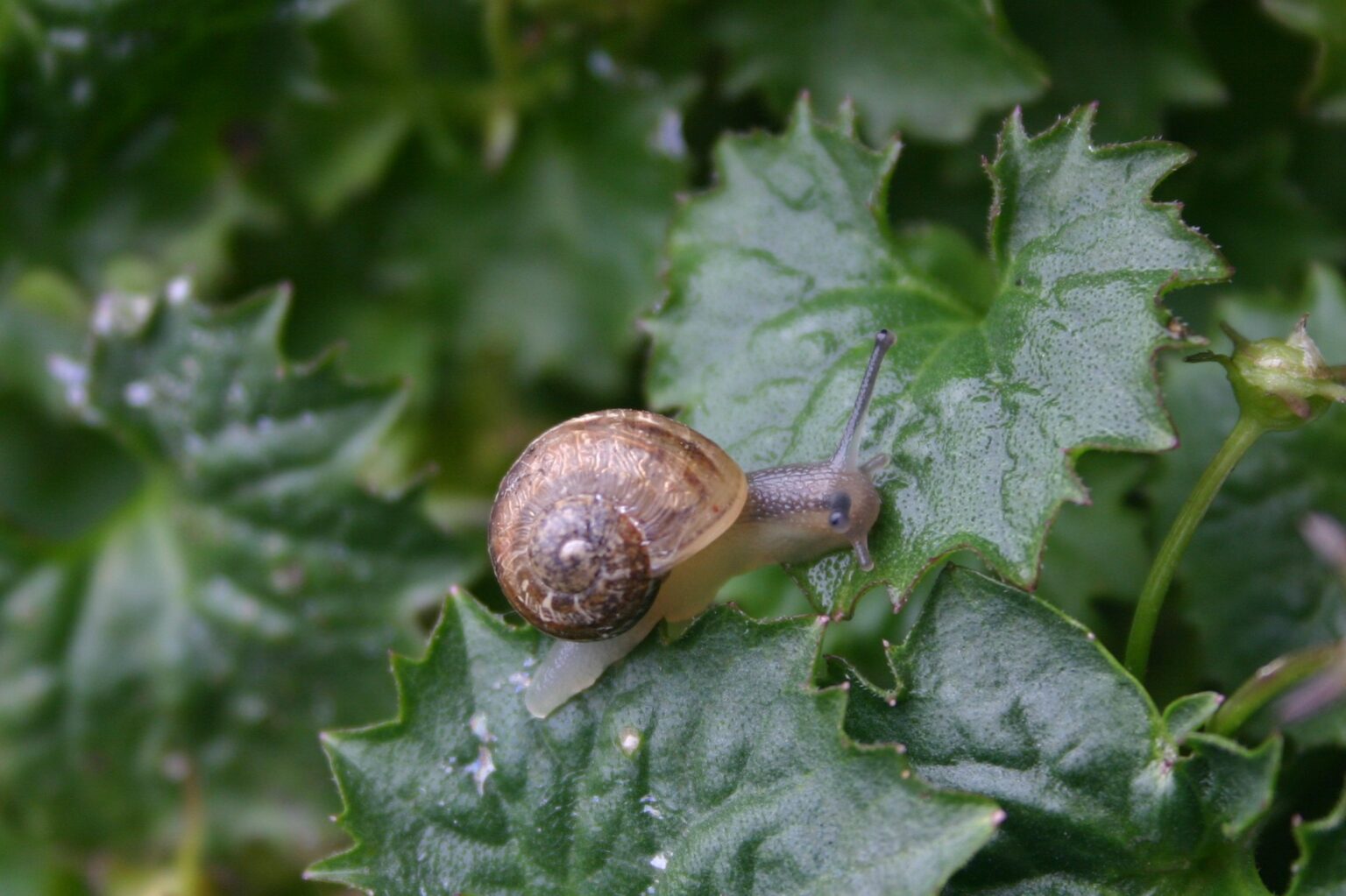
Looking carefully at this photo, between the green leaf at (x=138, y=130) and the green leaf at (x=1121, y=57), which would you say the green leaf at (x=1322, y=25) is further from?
the green leaf at (x=138, y=130)

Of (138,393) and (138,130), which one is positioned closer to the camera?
(138,393)

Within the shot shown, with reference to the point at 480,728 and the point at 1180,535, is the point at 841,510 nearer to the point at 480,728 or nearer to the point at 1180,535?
the point at 1180,535

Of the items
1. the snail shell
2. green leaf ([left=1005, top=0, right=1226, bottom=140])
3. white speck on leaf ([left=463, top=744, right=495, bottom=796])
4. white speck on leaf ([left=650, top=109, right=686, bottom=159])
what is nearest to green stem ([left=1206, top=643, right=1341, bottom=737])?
the snail shell

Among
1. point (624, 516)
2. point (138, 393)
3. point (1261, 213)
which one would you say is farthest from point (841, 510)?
point (138, 393)

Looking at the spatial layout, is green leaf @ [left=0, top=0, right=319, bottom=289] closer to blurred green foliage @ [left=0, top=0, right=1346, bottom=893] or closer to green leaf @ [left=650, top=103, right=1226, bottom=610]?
blurred green foliage @ [left=0, top=0, right=1346, bottom=893]

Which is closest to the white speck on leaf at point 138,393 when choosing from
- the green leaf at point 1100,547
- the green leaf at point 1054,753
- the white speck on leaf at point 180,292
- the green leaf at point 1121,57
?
the white speck on leaf at point 180,292
